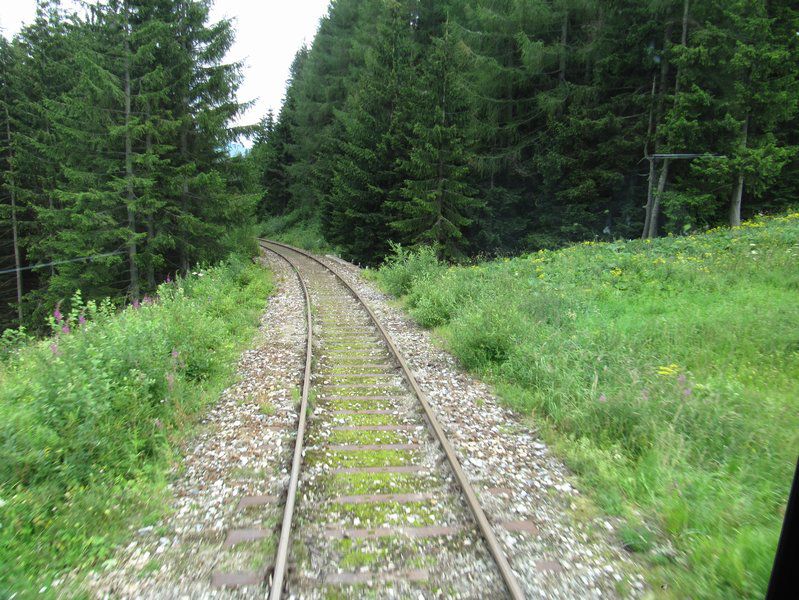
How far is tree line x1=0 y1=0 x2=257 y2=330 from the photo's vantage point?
14.0 meters

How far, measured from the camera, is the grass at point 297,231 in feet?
110

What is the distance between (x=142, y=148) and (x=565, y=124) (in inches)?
675

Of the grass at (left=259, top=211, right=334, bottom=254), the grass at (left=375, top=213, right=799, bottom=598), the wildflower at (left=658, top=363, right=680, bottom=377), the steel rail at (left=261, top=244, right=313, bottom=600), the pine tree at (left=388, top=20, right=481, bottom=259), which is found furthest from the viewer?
the grass at (left=259, top=211, right=334, bottom=254)

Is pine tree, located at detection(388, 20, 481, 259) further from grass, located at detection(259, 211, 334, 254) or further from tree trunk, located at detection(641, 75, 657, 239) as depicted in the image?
grass, located at detection(259, 211, 334, 254)

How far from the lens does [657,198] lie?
59.1ft

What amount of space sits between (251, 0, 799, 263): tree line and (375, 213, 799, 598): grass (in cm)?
744

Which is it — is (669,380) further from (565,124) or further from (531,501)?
(565,124)

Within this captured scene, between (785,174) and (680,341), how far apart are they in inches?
685

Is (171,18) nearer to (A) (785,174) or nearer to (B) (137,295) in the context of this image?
(B) (137,295)

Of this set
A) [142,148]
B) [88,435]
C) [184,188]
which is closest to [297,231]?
[184,188]

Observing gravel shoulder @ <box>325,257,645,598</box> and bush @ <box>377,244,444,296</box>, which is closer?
gravel shoulder @ <box>325,257,645,598</box>

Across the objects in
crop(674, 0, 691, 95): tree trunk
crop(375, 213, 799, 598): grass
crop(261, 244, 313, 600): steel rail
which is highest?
crop(674, 0, 691, 95): tree trunk

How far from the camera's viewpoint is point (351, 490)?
4480 mm

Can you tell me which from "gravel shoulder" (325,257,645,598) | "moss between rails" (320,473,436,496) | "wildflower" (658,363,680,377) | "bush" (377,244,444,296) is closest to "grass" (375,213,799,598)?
"wildflower" (658,363,680,377)
